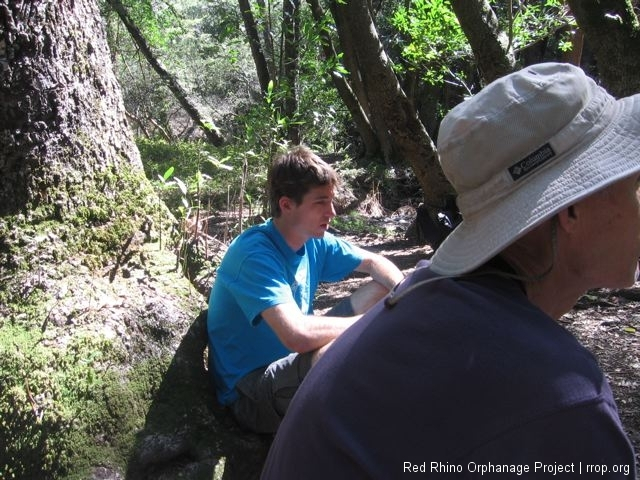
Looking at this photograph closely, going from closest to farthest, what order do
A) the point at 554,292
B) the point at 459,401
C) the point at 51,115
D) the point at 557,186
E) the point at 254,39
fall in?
the point at 459,401
the point at 557,186
the point at 554,292
the point at 51,115
the point at 254,39

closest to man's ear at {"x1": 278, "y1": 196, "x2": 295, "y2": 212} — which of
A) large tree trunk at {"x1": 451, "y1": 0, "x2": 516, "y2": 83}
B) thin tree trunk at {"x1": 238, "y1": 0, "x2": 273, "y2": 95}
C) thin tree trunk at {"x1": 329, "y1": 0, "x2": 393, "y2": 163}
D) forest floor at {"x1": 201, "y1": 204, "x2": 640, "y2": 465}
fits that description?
forest floor at {"x1": 201, "y1": 204, "x2": 640, "y2": 465}

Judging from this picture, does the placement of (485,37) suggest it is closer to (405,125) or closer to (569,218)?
(405,125)

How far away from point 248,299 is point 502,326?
170 cm

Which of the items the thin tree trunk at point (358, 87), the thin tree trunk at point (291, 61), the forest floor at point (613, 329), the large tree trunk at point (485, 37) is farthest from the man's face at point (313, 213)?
the thin tree trunk at point (358, 87)

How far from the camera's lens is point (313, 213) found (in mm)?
2949

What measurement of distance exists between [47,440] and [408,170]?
11.5m

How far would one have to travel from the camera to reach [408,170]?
13.1m

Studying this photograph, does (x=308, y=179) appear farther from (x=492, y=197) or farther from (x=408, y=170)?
(x=408, y=170)

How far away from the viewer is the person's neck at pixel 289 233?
9.58ft

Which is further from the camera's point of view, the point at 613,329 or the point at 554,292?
the point at 613,329

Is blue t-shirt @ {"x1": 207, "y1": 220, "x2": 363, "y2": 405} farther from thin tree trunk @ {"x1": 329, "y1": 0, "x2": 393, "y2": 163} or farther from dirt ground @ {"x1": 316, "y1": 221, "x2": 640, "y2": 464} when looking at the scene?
thin tree trunk @ {"x1": 329, "y1": 0, "x2": 393, "y2": 163}

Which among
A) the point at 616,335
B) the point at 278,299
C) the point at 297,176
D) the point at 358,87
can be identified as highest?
the point at 358,87

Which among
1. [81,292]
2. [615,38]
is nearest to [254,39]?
[615,38]

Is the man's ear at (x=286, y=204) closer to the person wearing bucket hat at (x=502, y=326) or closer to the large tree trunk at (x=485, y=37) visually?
the person wearing bucket hat at (x=502, y=326)
